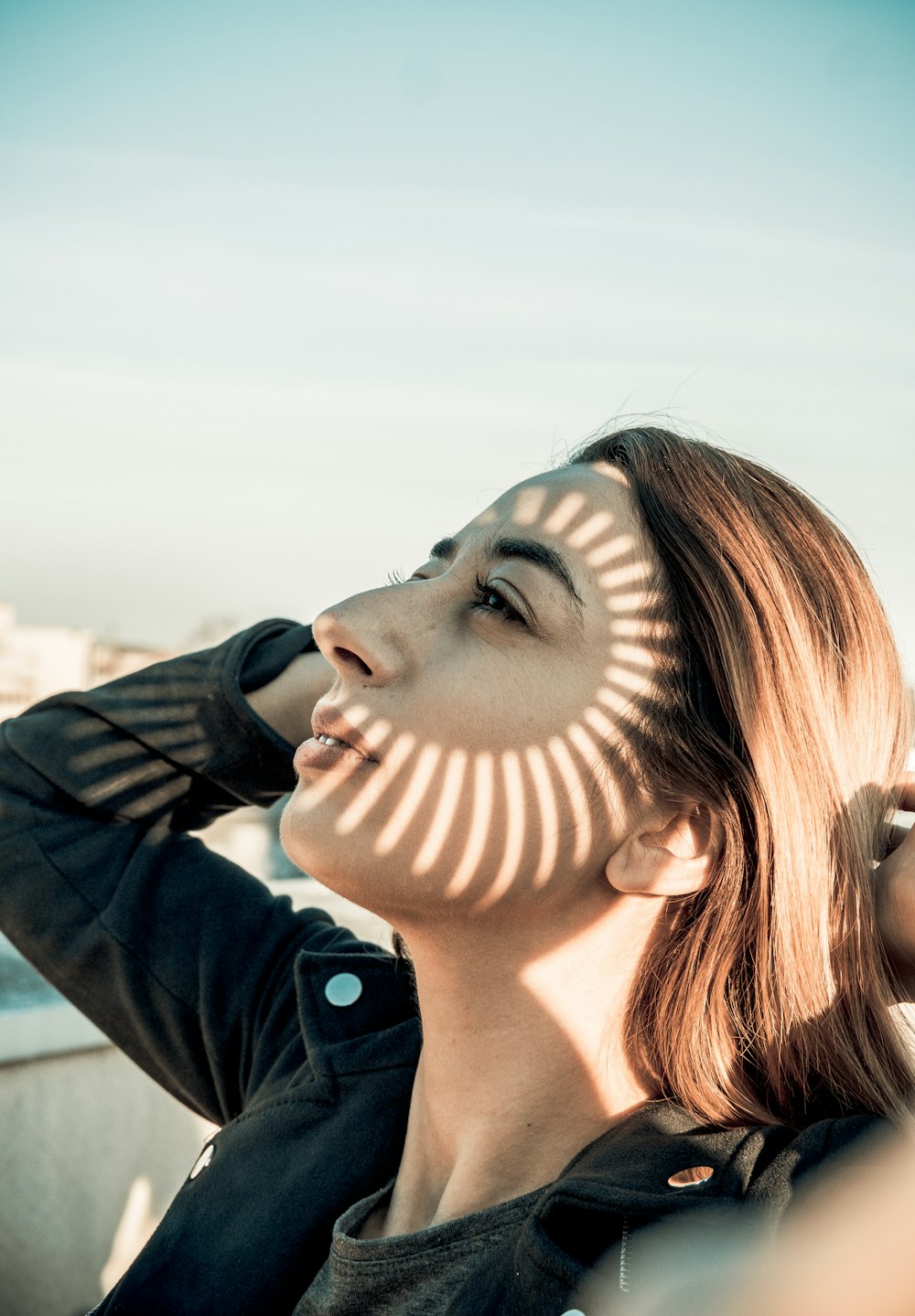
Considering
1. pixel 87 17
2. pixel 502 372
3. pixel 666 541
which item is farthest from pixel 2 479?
pixel 666 541

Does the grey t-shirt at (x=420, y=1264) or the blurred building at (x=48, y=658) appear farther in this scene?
the blurred building at (x=48, y=658)

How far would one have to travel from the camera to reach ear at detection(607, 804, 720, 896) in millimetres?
1249

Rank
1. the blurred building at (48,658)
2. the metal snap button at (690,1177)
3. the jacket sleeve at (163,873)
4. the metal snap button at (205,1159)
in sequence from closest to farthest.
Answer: the metal snap button at (690,1177), the metal snap button at (205,1159), the jacket sleeve at (163,873), the blurred building at (48,658)

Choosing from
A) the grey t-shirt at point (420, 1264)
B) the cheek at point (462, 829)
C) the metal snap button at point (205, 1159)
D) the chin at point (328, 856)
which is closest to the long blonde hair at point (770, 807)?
the cheek at point (462, 829)

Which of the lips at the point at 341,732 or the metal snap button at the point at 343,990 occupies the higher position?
the lips at the point at 341,732

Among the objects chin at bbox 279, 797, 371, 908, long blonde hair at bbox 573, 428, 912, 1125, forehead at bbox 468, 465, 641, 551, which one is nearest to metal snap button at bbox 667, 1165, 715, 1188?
long blonde hair at bbox 573, 428, 912, 1125

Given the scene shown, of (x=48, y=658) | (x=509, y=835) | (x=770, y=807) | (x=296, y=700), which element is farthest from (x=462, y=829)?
(x=48, y=658)

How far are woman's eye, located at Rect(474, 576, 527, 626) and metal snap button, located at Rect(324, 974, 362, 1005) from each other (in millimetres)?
644

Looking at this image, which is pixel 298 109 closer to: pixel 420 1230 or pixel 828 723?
pixel 828 723

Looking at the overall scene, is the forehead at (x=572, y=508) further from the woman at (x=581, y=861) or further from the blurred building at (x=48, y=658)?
the blurred building at (x=48, y=658)

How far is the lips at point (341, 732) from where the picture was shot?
125 centimetres

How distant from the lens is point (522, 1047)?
1.28 m

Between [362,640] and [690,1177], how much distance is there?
2.34ft

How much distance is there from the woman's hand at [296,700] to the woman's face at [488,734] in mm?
428
